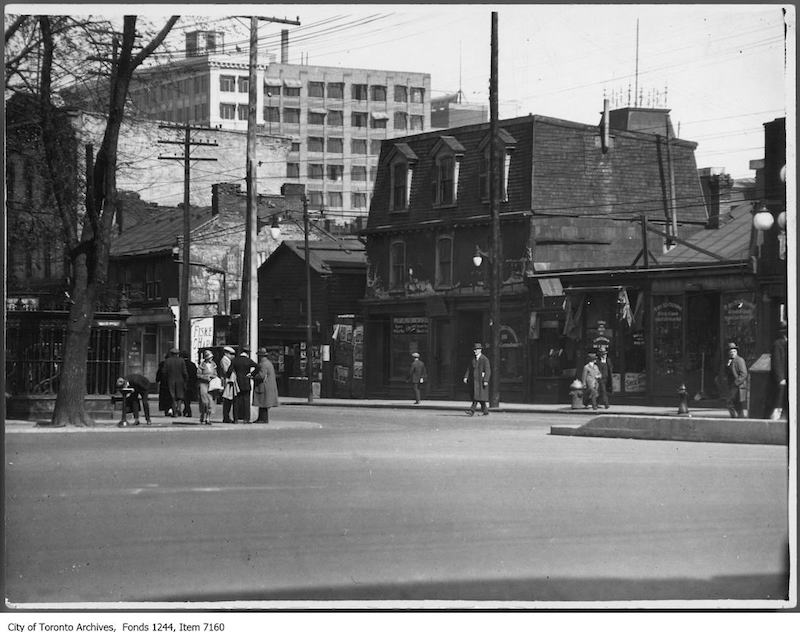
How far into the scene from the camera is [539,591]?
974 centimetres

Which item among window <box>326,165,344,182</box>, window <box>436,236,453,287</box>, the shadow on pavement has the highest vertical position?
window <box>326,165,344,182</box>

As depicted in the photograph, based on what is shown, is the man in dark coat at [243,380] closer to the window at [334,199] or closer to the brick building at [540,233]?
the brick building at [540,233]

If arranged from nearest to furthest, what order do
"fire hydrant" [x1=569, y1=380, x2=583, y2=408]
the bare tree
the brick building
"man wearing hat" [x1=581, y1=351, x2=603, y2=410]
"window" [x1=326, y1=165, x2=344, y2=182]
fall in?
the bare tree → "man wearing hat" [x1=581, y1=351, x2=603, y2=410] → "fire hydrant" [x1=569, y1=380, x2=583, y2=408] → the brick building → "window" [x1=326, y1=165, x2=344, y2=182]

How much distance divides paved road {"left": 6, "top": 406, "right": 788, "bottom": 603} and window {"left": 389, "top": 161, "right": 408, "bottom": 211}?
32385 mm

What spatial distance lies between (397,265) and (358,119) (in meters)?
74.8

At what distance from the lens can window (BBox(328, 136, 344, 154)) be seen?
127250mm

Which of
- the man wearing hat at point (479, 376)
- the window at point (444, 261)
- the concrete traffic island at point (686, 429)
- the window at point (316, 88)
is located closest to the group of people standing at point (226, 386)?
the man wearing hat at point (479, 376)

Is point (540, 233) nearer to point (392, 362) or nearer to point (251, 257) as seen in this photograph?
point (392, 362)

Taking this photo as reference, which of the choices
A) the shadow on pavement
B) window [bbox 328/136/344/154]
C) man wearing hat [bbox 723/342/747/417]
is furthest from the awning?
window [bbox 328/136/344/154]

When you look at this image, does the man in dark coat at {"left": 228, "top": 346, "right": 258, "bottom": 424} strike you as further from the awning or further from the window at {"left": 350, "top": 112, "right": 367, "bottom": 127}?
the window at {"left": 350, "top": 112, "right": 367, "bottom": 127}

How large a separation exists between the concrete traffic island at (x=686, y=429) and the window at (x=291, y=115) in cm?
10119

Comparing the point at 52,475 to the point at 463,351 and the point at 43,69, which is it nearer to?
the point at 43,69

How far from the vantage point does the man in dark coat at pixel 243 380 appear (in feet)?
97.0
